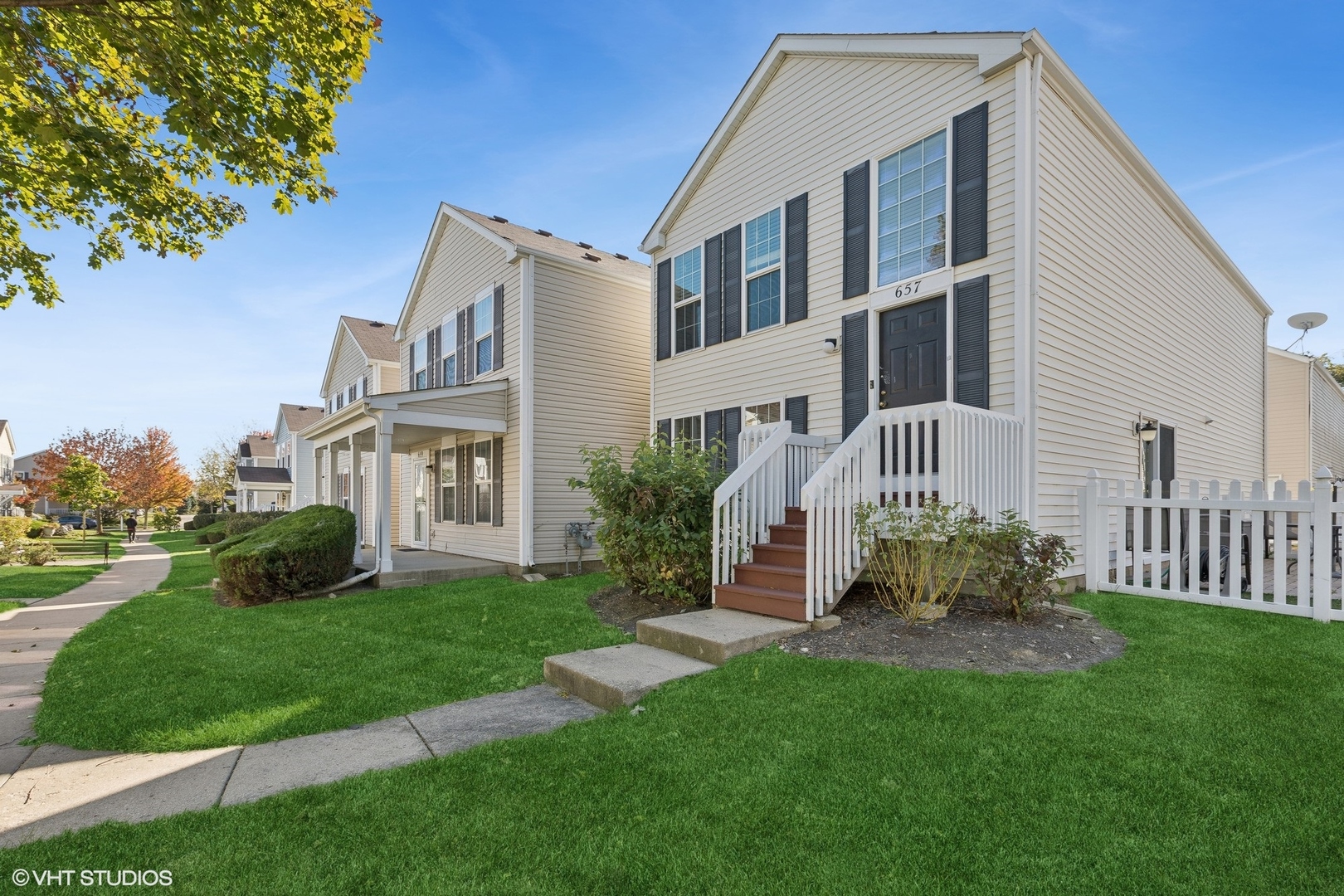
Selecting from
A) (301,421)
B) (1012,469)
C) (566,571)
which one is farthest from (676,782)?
(301,421)

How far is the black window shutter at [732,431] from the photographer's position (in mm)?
9156

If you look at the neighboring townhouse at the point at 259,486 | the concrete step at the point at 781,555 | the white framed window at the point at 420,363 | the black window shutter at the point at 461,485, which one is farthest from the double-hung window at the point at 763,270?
the neighboring townhouse at the point at 259,486

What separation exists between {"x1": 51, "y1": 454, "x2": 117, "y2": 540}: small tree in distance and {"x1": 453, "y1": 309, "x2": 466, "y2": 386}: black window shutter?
72.9 feet

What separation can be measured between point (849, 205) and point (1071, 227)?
2.37 meters

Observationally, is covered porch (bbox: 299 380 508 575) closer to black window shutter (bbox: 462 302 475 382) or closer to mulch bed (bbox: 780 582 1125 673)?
black window shutter (bbox: 462 302 475 382)

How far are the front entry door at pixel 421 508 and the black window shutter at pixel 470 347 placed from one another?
286cm

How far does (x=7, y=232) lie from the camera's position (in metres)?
6.64

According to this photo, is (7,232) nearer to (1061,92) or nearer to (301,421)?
(1061,92)

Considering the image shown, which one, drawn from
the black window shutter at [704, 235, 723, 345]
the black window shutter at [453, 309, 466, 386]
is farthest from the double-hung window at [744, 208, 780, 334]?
the black window shutter at [453, 309, 466, 386]

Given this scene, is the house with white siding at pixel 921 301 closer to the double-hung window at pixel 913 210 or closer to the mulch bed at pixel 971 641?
the double-hung window at pixel 913 210

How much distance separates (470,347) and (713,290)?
5.64 metres

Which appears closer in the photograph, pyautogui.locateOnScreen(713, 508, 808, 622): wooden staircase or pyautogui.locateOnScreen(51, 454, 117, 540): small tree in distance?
pyautogui.locateOnScreen(713, 508, 808, 622): wooden staircase

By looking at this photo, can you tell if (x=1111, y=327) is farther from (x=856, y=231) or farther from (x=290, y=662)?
(x=290, y=662)

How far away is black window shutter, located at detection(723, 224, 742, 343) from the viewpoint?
9.24m
